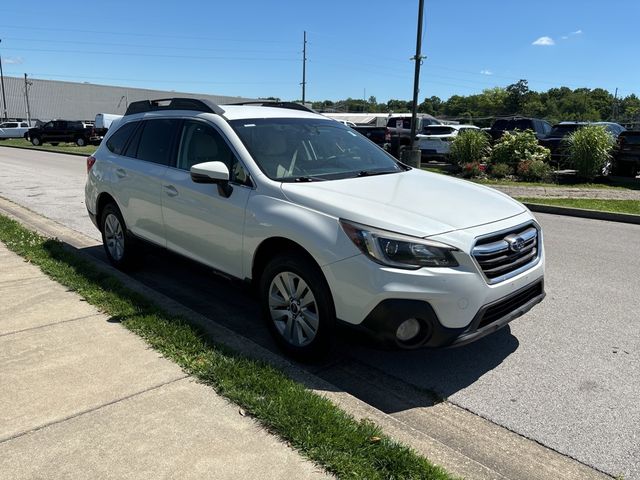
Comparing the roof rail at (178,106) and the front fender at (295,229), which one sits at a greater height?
the roof rail at (178,106)

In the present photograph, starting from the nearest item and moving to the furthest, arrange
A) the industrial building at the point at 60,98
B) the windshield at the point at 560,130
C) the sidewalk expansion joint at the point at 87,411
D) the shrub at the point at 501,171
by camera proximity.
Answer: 1. the sidewalk expansion joint at the point at 87,411
2. the shrub at the point at 501,171
3. the windshield at the point at 560,130
4. the industrial building at the point at 60,98

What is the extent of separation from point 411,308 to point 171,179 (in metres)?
2.65

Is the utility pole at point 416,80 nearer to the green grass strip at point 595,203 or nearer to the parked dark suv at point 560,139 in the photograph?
the green grass strip at point 595,203

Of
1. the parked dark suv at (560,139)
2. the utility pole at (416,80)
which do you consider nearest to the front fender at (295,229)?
the utility pole at (416,80)

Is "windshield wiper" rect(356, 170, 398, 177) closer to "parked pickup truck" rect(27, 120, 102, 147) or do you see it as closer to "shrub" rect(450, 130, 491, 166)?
"shrub" rect(450, 130, 491, 166)

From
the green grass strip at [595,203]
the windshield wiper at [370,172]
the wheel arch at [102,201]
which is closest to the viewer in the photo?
the windshield wiper at [370,172]

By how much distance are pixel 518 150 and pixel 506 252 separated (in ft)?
44.5

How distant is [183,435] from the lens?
277 cm

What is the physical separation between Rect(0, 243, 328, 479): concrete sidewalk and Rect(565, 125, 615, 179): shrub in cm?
1423

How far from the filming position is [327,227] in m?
3.36

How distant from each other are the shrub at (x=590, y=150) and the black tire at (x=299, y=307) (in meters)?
Answer: 13.6

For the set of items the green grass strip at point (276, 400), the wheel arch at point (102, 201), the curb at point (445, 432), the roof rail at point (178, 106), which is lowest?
the curb at point (445, 432)

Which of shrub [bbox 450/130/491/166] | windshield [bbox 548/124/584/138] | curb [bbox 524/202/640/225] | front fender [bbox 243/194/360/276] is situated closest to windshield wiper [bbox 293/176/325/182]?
front fender [bbox 243/194/360/276]

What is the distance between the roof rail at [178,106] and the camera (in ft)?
15.2
